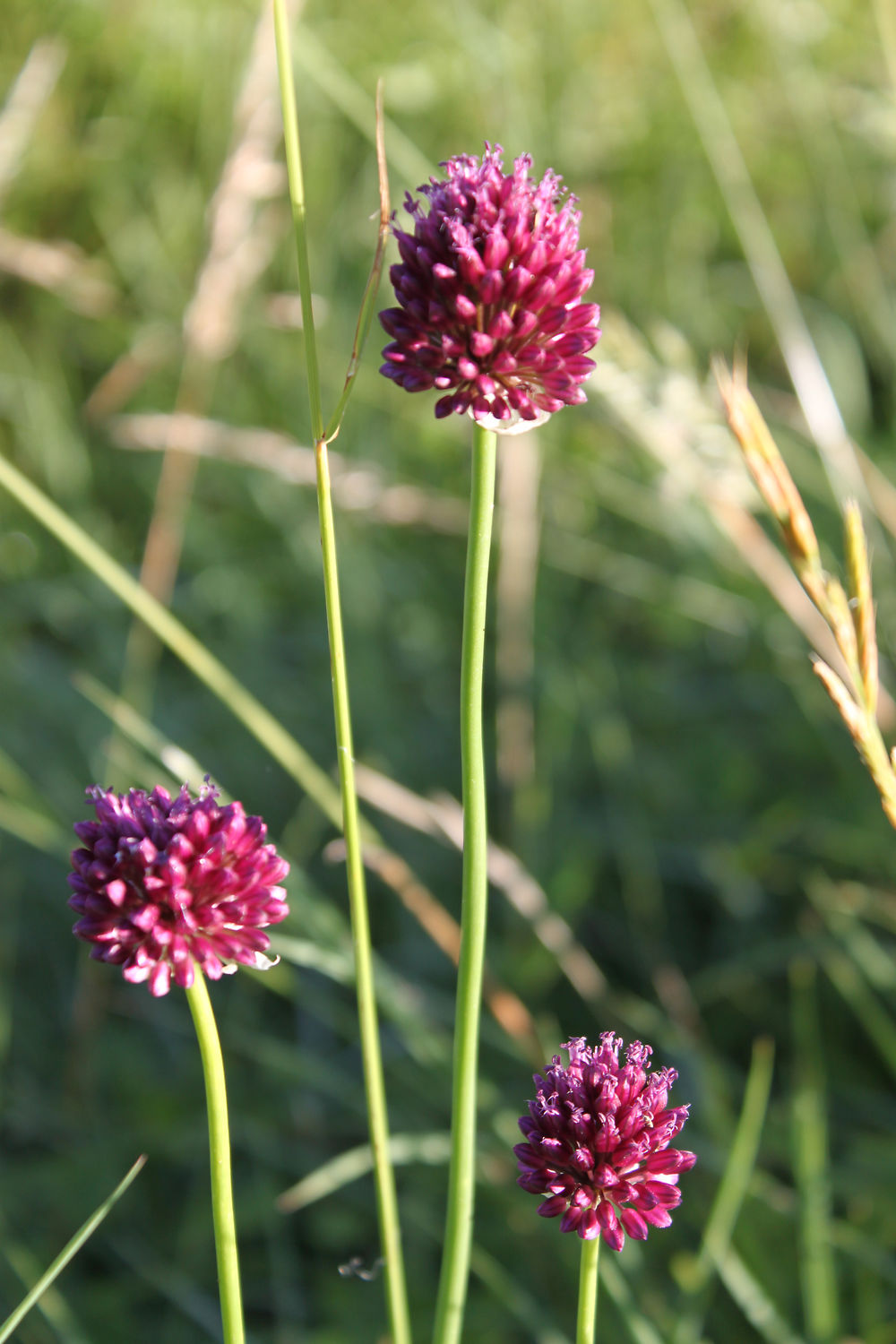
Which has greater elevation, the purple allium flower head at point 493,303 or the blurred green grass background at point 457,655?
the blurred green grass background at point 457,655

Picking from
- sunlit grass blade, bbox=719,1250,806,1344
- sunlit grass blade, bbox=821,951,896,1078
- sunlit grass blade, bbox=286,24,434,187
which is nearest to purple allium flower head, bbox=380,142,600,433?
sunlit grass blade, bbox=286,24,434,187

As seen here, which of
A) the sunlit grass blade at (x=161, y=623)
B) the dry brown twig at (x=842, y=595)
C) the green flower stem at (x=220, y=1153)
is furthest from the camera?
the sunlit grass blade at (x=161, y=623)

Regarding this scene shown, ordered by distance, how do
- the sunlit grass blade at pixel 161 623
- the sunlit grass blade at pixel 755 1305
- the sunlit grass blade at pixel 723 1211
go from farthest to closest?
the sunlit grass blade at pixel 755 1305 → the sunlit grass blade at pixel 723 1211 → the sunlit grass blade at pixel 161 623

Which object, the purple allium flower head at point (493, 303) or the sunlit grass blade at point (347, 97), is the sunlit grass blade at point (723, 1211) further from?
the sunlit grass blade at point (347, 97)

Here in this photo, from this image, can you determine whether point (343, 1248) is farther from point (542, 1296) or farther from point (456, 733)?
point (456, 733)

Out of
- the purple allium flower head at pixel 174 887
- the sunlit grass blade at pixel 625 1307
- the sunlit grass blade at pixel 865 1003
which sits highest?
the sunlit grass blade at pixel 865 1003

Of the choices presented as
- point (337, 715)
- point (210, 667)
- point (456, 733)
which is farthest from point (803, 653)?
point (337, 715)

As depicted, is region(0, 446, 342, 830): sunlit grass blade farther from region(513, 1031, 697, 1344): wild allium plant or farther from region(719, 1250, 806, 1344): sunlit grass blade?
region(719, 1250, 806, 1344): sunlit grass blade

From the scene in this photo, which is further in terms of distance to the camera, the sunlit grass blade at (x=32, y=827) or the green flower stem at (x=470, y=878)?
the sunlit grass blade at (x=32, y=827)

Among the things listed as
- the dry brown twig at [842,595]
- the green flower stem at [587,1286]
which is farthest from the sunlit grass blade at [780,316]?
the green flower stem at [587,1286]
